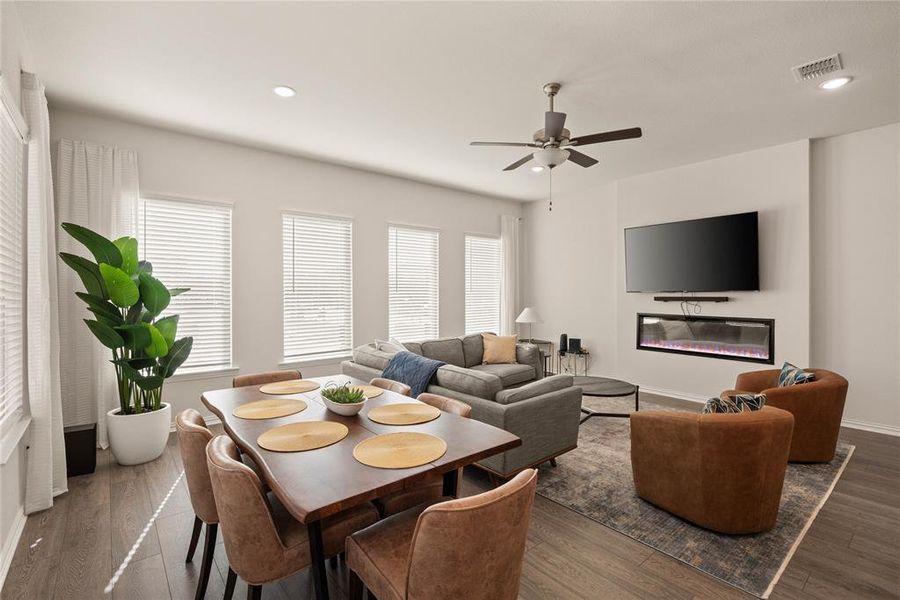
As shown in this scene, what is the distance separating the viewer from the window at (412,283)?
18.8ft

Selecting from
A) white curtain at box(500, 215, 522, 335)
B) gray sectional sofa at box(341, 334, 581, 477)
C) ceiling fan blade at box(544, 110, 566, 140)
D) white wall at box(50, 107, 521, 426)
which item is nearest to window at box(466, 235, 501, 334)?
white curtain at box(500, 215, 522, 335)

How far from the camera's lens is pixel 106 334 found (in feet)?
9.88

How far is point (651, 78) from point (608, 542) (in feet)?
10.2

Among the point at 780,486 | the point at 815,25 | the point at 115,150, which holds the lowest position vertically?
the point at 780,486

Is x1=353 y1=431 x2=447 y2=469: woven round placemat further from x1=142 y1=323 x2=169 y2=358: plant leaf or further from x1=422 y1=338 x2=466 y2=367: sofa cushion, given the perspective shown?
x1=422 y1=338 x2=466 y2=367: sofa cushion

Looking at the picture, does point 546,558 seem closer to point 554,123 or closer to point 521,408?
point 521,408

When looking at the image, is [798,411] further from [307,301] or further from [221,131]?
[221,131]

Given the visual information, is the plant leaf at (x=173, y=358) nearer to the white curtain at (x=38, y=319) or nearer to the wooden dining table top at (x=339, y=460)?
the white curtain at (x=38, y=319)

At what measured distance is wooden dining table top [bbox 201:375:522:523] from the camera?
1313 mm

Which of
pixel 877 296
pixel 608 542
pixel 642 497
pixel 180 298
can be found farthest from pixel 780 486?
pixel 180 298

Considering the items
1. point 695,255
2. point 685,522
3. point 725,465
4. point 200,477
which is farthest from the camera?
point 695,255

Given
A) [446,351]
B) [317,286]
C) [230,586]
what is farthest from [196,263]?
[230,586]

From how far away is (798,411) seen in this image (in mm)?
3252

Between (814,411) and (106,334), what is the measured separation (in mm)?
5391
